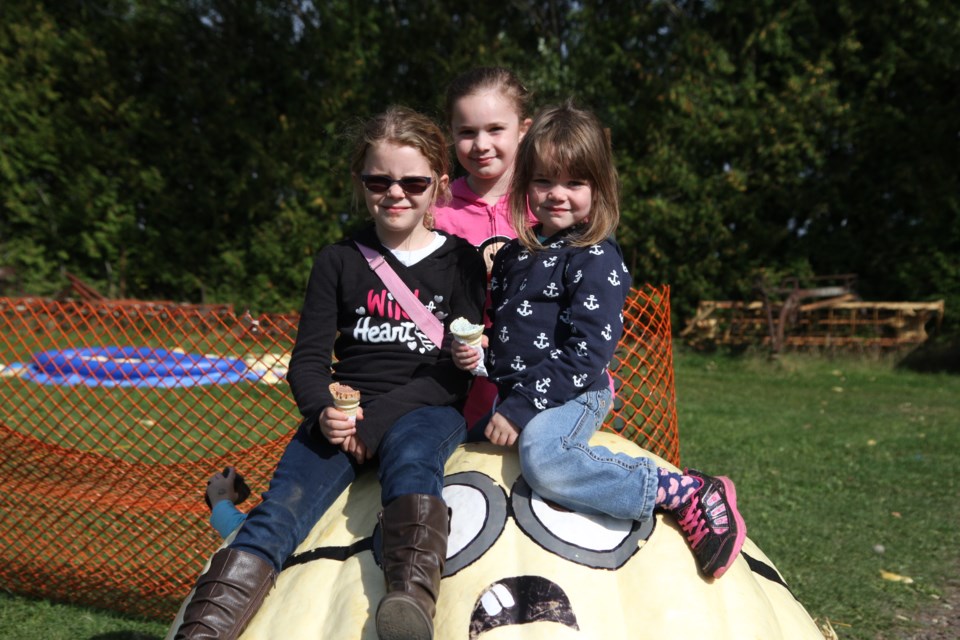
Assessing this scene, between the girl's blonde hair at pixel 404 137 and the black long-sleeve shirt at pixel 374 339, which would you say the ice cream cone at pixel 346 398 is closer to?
the black long-sleeve shirt at pixel 374 339

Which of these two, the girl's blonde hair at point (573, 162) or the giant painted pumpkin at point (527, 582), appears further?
the girl's blonde hair at point (573, 162)

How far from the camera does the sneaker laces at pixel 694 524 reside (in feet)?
9.12

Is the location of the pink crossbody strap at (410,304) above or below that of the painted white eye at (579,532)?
above

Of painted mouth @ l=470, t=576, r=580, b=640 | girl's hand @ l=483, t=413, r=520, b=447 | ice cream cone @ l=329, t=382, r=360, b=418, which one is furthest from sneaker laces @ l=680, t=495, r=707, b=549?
ice cream cone @ l=329, t=382, r=360, b=418

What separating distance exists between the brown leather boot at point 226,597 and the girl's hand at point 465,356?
91cm

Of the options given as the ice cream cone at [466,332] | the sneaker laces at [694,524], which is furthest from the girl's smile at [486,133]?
the sneaker laces at [694,524]

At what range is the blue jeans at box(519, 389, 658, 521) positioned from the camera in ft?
9.02

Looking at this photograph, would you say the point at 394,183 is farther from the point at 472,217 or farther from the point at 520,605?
the point at 520,605

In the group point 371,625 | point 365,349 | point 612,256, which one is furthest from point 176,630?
point 612,256

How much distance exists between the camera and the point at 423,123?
11.2ft

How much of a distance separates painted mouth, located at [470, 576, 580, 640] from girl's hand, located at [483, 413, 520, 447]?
47 centimetres

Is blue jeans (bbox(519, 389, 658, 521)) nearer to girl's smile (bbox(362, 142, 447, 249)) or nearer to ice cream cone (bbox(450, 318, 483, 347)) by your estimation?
ice cream cone (bbox(450, 318, 483, 347))

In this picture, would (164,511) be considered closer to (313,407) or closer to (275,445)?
(275,445)

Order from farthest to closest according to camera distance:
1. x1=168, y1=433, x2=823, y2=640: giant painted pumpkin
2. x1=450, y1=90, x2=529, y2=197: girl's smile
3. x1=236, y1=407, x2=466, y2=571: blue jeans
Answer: x1=450, y1=90, x2=529, y2=197: girl's smile
x1=236, y1=407, x2=466, y2=571: blue jeans
x1=168, y1=433, x2=823, y2=640: giant painted pumpkin
